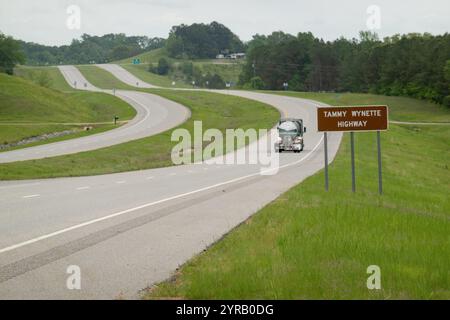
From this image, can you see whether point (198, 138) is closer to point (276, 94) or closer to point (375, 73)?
point (276, 94)

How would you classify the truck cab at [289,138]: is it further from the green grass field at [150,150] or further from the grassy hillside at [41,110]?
the grassy hillside at [41,110]

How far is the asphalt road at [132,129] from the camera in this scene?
4891 cm

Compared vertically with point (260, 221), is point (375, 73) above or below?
above

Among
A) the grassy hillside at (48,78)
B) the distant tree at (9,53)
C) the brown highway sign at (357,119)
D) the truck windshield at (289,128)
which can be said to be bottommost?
the truck windshield at (289,128)

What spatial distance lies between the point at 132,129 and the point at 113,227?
55.6 m

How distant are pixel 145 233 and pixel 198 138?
50.7 meters

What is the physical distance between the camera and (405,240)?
1198cm

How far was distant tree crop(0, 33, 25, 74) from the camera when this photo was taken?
11769 centimetres

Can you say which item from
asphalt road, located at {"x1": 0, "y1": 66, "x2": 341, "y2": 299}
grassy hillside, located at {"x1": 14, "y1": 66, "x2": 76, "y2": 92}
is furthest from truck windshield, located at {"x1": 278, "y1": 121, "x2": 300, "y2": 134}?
grassy hillside, located at {"x1": 14, "y1": 66, "x2": 76, "y2": 92}

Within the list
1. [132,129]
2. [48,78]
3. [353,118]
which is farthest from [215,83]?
[353,118]

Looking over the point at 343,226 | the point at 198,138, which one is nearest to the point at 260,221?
the point at 343,226

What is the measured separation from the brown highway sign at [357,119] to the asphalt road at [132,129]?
27133mm
